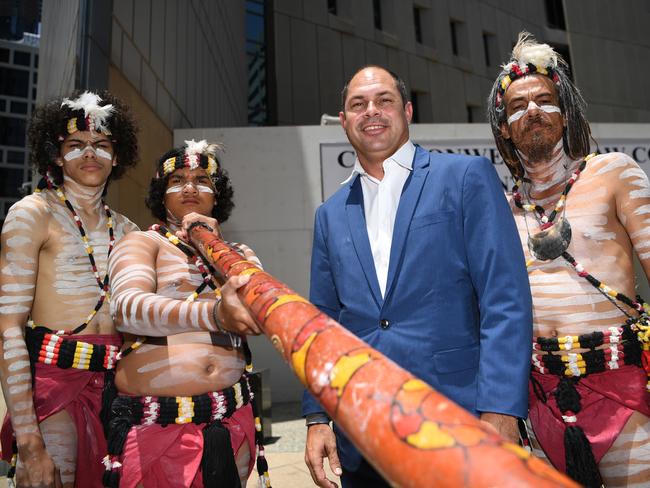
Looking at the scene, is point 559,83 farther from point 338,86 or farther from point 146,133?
point 338,86

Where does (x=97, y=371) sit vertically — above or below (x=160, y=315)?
below

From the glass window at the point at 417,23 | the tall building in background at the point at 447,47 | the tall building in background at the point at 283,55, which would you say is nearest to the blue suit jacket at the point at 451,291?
the tall building in background at the point at 283,55

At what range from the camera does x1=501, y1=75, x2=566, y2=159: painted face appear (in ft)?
6.86

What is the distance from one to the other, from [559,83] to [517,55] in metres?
0.24

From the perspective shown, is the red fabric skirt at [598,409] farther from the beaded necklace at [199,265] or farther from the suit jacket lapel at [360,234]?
the beaded necklace at [199,265]

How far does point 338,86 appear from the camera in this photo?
13188mm

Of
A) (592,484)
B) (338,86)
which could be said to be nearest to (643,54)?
(338,86)

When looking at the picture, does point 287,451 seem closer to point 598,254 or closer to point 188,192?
point 188,192

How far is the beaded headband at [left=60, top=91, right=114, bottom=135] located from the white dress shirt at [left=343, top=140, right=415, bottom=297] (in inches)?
59.7

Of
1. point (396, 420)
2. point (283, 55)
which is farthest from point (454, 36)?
point (396, 420)

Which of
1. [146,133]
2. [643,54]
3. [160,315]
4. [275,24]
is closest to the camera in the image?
[160,315]

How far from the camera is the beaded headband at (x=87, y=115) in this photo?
2371 mm

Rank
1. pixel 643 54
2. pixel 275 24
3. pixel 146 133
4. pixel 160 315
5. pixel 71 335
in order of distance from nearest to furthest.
Result: pixel 160 315
pixel 71 335
pixel 146 133
pixel 275 24
pixel 643 54

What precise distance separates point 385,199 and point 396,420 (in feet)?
3.99
